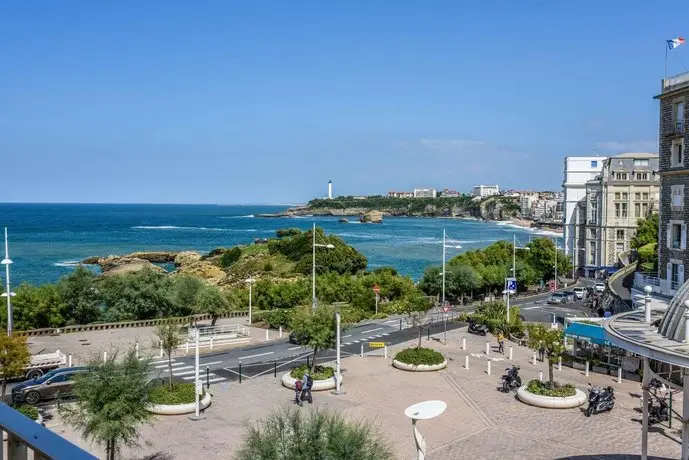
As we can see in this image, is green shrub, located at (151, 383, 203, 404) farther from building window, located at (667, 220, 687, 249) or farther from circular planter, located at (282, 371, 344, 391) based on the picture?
building window, located at (667, 220, 687, 249)

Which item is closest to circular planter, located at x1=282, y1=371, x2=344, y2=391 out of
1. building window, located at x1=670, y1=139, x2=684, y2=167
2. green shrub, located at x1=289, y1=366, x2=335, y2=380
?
green shrub, located at x1=289, y1=366, x2=335, y2=380

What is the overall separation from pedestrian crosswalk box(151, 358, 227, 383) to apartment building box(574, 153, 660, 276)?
54334mm

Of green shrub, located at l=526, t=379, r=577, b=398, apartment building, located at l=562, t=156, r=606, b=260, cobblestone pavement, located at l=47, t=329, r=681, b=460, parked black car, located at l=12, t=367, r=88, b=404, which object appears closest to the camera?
cobblestone pavement, located at l=47, t=329, r=681, b=460

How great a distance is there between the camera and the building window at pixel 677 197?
31011 mm

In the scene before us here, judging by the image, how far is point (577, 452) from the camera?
57.1 ft

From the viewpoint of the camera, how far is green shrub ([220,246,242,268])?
93.2m

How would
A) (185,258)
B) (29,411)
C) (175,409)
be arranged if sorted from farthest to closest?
(185,258) < (175,409) < (29,411)

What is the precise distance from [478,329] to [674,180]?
43.8 ft

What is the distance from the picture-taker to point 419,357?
27.9m

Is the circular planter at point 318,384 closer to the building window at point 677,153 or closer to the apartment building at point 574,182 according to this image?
the building window at point 677,153

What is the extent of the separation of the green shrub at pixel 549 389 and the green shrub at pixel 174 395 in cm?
1212

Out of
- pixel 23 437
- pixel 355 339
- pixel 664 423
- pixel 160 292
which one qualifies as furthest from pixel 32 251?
pixel 23 437

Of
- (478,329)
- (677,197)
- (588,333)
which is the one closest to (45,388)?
(588,333)

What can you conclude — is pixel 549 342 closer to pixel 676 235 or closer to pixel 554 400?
pixel 554 400
